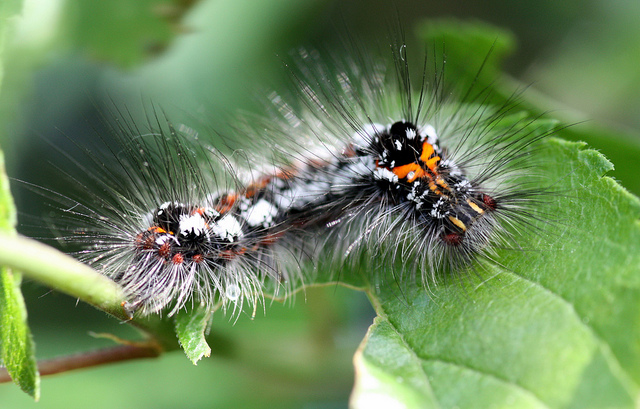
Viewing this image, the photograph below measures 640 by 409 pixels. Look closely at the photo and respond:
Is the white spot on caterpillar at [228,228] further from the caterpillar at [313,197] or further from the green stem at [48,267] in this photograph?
the green stem at [48,267]

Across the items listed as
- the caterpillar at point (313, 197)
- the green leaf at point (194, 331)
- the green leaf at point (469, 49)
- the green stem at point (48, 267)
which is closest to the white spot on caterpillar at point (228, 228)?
the caterpillar at point (313, 197)

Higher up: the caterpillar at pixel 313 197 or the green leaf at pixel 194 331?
the caterpillar at pixel 313 197

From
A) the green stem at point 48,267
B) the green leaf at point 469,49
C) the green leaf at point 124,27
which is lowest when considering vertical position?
the green stem at point 48,267

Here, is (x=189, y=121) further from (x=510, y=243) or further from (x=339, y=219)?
(x=510, y=243)

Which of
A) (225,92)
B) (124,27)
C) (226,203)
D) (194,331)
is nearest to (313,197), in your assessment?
(226,203)

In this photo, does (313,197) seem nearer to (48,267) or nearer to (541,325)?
(541,325)

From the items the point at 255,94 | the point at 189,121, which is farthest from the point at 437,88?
the point at 189,121
